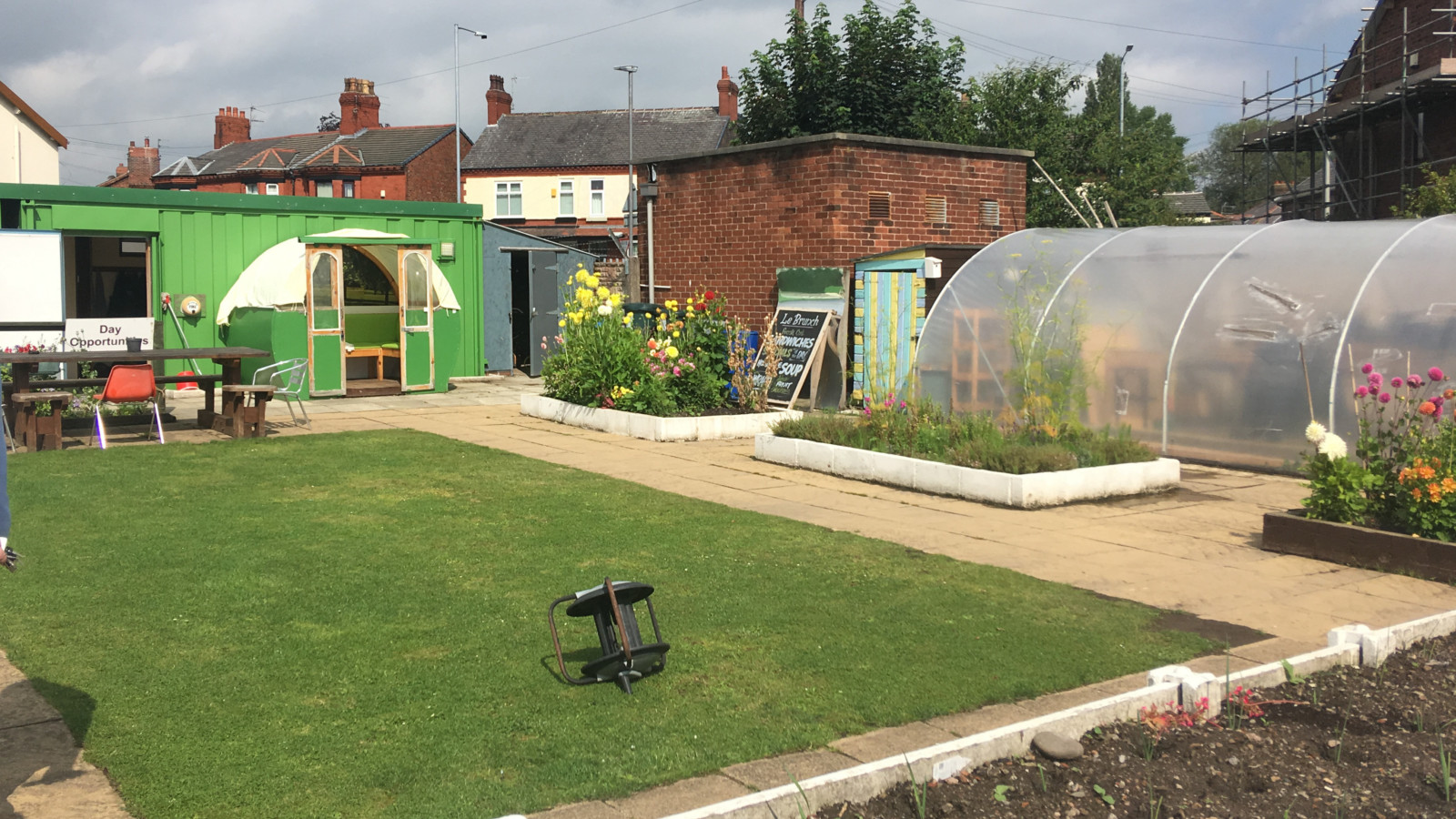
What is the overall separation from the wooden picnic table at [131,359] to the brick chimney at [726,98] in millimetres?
43093

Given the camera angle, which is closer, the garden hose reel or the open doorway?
the garden hose reel

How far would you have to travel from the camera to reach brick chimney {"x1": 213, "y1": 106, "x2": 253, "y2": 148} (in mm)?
62000

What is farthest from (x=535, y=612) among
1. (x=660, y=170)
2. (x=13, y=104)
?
(x=13, y=104)

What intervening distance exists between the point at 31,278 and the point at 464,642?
46.9ft

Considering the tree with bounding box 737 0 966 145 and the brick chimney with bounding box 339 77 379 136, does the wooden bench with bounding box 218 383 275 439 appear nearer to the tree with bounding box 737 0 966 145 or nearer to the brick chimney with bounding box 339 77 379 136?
the tree with bounding box 737 0 966 145

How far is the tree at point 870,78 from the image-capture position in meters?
31.9

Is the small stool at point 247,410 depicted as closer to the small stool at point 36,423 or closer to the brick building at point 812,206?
the small stool at point 36,423

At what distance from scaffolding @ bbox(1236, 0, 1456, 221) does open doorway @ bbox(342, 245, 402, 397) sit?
1934 cm

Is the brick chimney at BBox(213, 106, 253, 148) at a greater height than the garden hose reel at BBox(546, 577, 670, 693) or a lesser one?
greater

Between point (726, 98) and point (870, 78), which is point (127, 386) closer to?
point (870, 78)

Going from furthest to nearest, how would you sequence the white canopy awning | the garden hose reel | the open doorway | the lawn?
1. the open doorway
2. the white canopy awning
3. the garden hose reel
4. the lawn

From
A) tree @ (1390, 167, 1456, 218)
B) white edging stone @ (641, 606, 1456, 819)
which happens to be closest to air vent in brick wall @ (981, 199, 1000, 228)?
tree @ (1390, 167, 1456, 218)

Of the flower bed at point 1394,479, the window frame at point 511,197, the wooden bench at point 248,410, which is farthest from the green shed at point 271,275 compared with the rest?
the window frame at point 511,197

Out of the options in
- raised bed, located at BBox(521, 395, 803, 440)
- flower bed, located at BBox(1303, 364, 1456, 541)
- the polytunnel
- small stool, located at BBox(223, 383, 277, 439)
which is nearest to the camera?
flower bed, located at BBox(1303, 364, 1456, 541)
